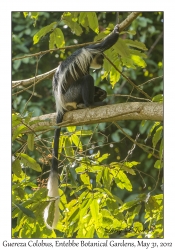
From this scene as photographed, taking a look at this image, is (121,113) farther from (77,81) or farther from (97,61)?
(97,61)

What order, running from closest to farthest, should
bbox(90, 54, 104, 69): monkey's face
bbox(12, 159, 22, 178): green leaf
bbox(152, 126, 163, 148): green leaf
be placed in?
1. bbox(12, 159, 22, 178): green leaf
2. bbox(152, 126, 163, 148): green leaf
3. bbox(90, 54, 104, 69): monkey's face

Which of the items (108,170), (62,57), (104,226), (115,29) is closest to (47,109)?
(62,57)

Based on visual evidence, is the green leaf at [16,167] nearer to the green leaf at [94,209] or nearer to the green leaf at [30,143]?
the green leaf at [30,143]

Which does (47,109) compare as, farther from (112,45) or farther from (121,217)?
(121,217)

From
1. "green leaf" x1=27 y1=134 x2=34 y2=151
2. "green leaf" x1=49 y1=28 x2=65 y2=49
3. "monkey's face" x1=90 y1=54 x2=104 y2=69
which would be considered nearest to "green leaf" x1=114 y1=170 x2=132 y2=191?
"green leaf" x1=27 y1=134 x2=34 y2=151

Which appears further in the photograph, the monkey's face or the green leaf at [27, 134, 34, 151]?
the monkey's face

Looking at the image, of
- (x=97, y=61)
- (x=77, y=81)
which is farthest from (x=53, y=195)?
(x=97, y=61)

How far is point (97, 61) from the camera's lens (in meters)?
2.62

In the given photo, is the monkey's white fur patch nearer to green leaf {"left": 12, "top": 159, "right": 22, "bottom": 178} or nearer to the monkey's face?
the monkey's face

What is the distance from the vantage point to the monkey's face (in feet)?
8.45

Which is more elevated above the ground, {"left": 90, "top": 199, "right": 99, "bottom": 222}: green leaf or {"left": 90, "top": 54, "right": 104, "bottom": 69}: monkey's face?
{"left": 90, "top": 54, "right": 104, "bottom": 69}: monkey's face

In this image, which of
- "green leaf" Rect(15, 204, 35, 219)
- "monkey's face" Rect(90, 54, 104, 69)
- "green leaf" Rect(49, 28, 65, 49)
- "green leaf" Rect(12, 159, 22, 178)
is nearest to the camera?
"green leaf" Rect(15, 204, 35, 219)

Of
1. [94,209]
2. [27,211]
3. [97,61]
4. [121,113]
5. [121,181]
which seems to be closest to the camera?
[27,211]

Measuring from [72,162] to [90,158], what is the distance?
0.10m
